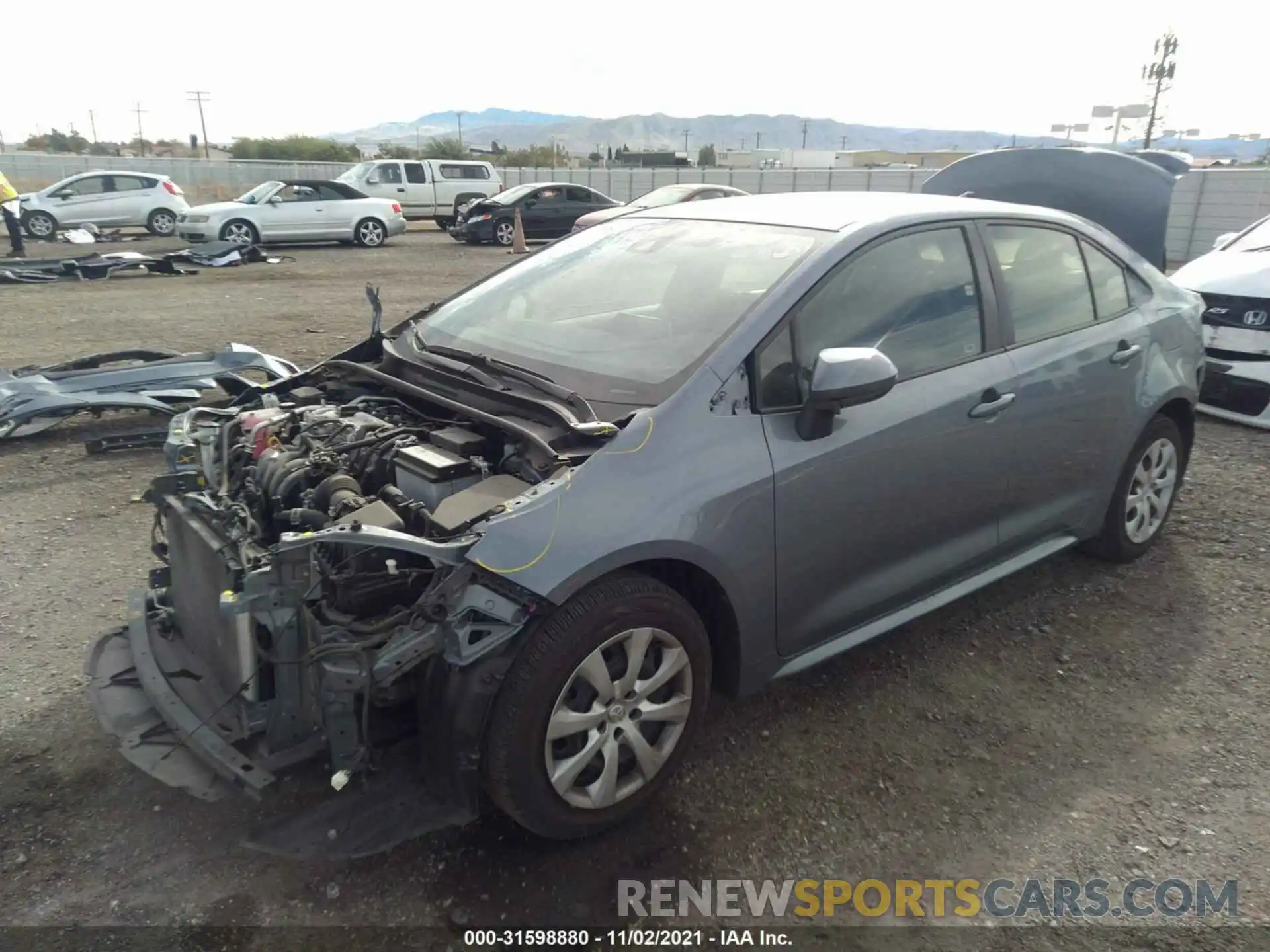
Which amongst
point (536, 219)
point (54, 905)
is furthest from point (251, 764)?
point (536, 219)

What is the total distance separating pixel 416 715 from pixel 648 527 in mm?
844

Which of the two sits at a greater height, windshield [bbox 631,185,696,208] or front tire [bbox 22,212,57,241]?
windshield [bbox 631,185,696,208]

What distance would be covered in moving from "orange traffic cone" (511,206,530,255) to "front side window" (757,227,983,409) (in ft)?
50.7

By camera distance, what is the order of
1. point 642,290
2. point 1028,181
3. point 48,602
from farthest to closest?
point 1028,181 → point 48,602 → point 642,290

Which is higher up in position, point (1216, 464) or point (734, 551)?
point (734, 551)

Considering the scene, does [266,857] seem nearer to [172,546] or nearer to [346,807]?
[346,807]

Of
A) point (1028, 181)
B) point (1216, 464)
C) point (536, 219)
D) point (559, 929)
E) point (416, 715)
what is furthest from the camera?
point (536, 219)

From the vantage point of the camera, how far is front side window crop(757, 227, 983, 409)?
2.88 metres

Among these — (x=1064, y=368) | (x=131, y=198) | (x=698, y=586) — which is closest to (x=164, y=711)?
(x=698, y=586)

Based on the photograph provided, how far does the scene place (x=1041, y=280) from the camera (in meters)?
3.70

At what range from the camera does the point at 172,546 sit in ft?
9.91

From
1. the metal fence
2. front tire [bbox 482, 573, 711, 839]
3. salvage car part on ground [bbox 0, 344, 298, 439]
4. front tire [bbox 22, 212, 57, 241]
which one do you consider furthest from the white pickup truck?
front tire [bbox 482, 573, 711, 839]

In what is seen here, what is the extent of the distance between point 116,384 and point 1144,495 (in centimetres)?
625

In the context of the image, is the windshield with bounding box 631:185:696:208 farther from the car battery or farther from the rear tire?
the car battery
